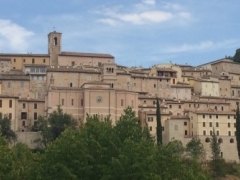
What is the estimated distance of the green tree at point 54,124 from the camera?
65.7 meters

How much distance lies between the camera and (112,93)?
235 ft

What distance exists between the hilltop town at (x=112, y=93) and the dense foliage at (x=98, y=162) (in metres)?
32.6

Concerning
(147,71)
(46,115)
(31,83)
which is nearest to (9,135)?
(46,115)

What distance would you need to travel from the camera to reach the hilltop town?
7150cm

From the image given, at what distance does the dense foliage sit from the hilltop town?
107ft

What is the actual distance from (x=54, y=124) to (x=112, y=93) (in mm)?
8698

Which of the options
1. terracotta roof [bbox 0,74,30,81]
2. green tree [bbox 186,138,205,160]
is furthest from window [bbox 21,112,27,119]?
green tree [bbox 186,138,205,160]

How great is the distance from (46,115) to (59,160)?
38.4 meters

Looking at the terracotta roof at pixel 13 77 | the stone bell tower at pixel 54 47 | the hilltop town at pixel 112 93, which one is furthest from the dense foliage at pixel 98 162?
the stone bell tower at pixel 54 47

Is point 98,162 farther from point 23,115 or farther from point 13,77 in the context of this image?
point 13,77

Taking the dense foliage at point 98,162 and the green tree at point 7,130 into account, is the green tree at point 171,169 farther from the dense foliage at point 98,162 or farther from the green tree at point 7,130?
the green tree at point 7,130

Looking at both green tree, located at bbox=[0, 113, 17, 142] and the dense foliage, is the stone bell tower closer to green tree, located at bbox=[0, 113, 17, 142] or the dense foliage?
green tree, located at bbox=[0, 113, 17, 142]

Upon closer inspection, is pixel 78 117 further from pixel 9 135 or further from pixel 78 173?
pixel 78 173

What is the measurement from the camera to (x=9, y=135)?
216 ft
